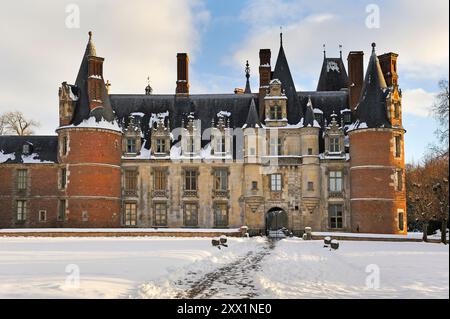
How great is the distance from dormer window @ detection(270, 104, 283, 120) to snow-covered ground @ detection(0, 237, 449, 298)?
21096 mm

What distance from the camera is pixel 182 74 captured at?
44.7 metres

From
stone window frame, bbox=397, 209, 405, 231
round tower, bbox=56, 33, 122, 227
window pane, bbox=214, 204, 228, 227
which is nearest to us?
stone window frame, bbox=397, 209, 405, 231

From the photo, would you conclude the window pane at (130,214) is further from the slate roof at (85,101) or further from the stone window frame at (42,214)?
the slate roof at (85,101)

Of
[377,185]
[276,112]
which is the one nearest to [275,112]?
[276,112]

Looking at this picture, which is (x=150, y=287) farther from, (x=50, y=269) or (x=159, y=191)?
(x=159, y=191)

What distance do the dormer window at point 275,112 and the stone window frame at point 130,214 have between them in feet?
41.0

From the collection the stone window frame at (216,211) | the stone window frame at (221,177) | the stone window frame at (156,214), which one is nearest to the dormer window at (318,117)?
the stone window frame at (221,177)

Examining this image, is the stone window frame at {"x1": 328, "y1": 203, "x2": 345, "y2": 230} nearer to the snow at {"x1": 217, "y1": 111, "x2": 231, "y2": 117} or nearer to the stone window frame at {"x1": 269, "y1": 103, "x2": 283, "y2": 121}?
the stone window frame at {"x1": 269, "y1": 103, "x2": 283, "y2": 121}

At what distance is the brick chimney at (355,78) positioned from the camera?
136ft

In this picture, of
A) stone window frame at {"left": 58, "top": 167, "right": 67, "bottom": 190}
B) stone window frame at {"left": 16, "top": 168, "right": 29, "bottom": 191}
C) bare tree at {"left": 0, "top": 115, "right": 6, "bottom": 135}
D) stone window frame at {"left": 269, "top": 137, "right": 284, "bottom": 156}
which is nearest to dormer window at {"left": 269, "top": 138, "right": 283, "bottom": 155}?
stone window frame at {"left": 269, "top": 137, "right": 284, "bottom": 156}

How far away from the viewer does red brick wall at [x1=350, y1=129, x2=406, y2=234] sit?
121ft

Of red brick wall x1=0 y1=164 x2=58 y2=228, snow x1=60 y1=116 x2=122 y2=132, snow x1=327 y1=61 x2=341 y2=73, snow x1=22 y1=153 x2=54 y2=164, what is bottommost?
red brick wall x1=0 y1=164 x2=58 y2=228

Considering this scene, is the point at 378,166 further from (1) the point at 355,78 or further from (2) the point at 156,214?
(2) the point at 156,214

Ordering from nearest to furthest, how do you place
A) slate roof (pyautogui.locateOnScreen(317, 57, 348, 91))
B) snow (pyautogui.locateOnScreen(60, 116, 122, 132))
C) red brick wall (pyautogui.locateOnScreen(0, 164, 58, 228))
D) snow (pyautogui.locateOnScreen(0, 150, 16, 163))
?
snow (pyautogui.locateOnScreen(60, 116, 122, 132))
red brick wall (pyautogui.locateOnScreen(0, 164, 58, 228))
snow (pyautogui.locateOnScreen(0, 150, 16, 163))
slate roof (pyautogui.locateOnScreen(317, 57, 348, 91))
